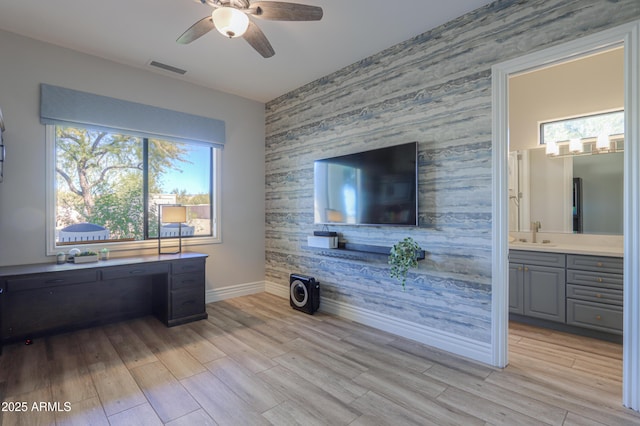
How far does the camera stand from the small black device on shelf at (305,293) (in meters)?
3.66

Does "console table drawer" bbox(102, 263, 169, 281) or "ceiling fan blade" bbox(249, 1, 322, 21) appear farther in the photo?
"console table drawer" bbox(102, 263, 169, 281)

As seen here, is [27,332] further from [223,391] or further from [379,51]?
[379,51]

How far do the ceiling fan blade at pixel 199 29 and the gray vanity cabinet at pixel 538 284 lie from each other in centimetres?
372

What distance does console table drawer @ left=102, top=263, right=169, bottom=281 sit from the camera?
9.66ft

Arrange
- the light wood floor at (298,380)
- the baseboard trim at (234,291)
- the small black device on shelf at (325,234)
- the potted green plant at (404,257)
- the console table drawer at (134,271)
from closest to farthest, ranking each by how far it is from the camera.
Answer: the light wood floor at (298,380) < the potted green plant at (404,257) < the console table drawer at (134,271) < the small black device on shelf at (325,234) < the baseboard trim at (234,291)

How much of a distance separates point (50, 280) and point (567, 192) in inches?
212

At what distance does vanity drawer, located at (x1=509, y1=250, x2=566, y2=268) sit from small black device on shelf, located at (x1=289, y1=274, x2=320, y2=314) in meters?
2.29

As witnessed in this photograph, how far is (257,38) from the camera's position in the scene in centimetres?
238

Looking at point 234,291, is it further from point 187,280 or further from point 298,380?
point 298,380

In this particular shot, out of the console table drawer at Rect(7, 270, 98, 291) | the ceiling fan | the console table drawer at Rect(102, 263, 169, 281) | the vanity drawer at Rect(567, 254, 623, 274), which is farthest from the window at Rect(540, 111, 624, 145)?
the console table drawer at Rect(7, 270, 98, 291)

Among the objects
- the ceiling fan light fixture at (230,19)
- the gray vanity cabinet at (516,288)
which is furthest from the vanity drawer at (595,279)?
the ceiling fan light fixture at (230,19)

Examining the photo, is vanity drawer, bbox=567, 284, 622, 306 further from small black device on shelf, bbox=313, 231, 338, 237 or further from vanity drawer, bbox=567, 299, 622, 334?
small black device on shelf, bbox=313, 231, 338, 237

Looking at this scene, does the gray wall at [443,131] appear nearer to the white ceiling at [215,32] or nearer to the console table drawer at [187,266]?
the white ceiling at [215,32]

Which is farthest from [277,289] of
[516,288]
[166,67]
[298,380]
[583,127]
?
[583,127]
